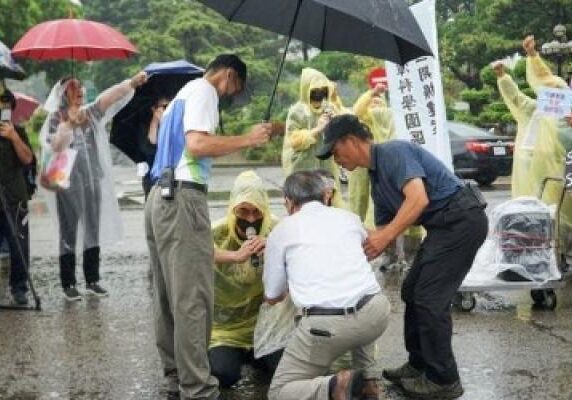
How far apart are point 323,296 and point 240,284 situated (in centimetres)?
112

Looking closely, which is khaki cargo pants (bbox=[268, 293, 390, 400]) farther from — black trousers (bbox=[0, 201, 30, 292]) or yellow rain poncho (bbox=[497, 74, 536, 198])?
yellow rain poncho (bbox=[497, 74, 536, 198])

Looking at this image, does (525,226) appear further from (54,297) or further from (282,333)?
(54,297)

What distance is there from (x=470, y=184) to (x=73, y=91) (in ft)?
11.1

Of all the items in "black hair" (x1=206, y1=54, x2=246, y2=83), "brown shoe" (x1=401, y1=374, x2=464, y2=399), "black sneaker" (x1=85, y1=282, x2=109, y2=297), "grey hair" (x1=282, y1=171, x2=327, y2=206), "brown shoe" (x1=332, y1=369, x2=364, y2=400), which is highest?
"black hair" (x1=206, y1=54, x2=246, y2=83)

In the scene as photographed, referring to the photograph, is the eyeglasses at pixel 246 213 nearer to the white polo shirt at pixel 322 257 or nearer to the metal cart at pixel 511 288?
the white polo shirt at pixel 322 257

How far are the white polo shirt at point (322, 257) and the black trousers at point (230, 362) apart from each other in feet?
2.59

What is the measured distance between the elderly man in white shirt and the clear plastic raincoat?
3.01m

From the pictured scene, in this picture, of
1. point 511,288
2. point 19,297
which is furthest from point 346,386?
point 19,297

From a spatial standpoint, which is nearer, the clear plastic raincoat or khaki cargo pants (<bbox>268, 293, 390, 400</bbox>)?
khaki cargo pants (<bbox>268, 293, 390, 400</bbox>)

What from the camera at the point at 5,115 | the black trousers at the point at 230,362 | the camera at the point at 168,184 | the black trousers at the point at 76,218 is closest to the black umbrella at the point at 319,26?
the camera at the point at 168,184

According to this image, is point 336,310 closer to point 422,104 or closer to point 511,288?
point 511,288

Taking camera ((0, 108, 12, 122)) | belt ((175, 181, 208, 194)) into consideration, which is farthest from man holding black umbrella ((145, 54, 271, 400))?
camera ((0, 108, 12, 122))

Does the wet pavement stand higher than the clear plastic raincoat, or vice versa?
the clear plastic raincoat

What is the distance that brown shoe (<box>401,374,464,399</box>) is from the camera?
4406 millimetres
